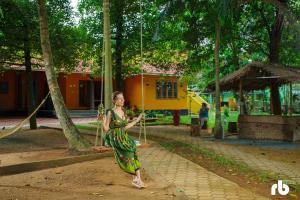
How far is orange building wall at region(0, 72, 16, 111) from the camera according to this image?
2612cm

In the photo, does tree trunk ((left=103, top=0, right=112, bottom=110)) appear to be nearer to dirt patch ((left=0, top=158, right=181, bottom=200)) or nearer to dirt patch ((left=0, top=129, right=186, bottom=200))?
dirt patch ((left=0, top=129, right=186, bottom=200))

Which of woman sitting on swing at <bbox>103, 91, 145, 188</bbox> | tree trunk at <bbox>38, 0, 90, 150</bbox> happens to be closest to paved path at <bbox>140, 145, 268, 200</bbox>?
woman sitting on swing at <bbox>103, 91, 145, 188</bbox>

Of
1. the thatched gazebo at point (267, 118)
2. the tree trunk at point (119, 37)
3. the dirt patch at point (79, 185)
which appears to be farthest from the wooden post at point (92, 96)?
the dirt patch at point (79, 185)

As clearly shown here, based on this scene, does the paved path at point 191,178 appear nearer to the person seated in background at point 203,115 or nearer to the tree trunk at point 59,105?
the tree trunk at point 59,105

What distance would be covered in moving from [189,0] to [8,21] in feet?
19.8

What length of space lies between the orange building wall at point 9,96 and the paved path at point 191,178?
17.9 metres

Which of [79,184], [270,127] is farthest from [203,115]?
[79,184]

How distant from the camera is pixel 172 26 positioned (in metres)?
18.4

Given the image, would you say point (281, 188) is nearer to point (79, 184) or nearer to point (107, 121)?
point (107, 121)

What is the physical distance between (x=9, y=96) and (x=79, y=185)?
20846 millimetres

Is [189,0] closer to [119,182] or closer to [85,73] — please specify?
[119,182]

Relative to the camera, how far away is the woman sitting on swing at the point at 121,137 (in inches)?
261

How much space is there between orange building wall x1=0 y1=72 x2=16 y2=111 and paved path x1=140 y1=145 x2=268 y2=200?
58.7ft

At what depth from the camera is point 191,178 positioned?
7.42 metres
